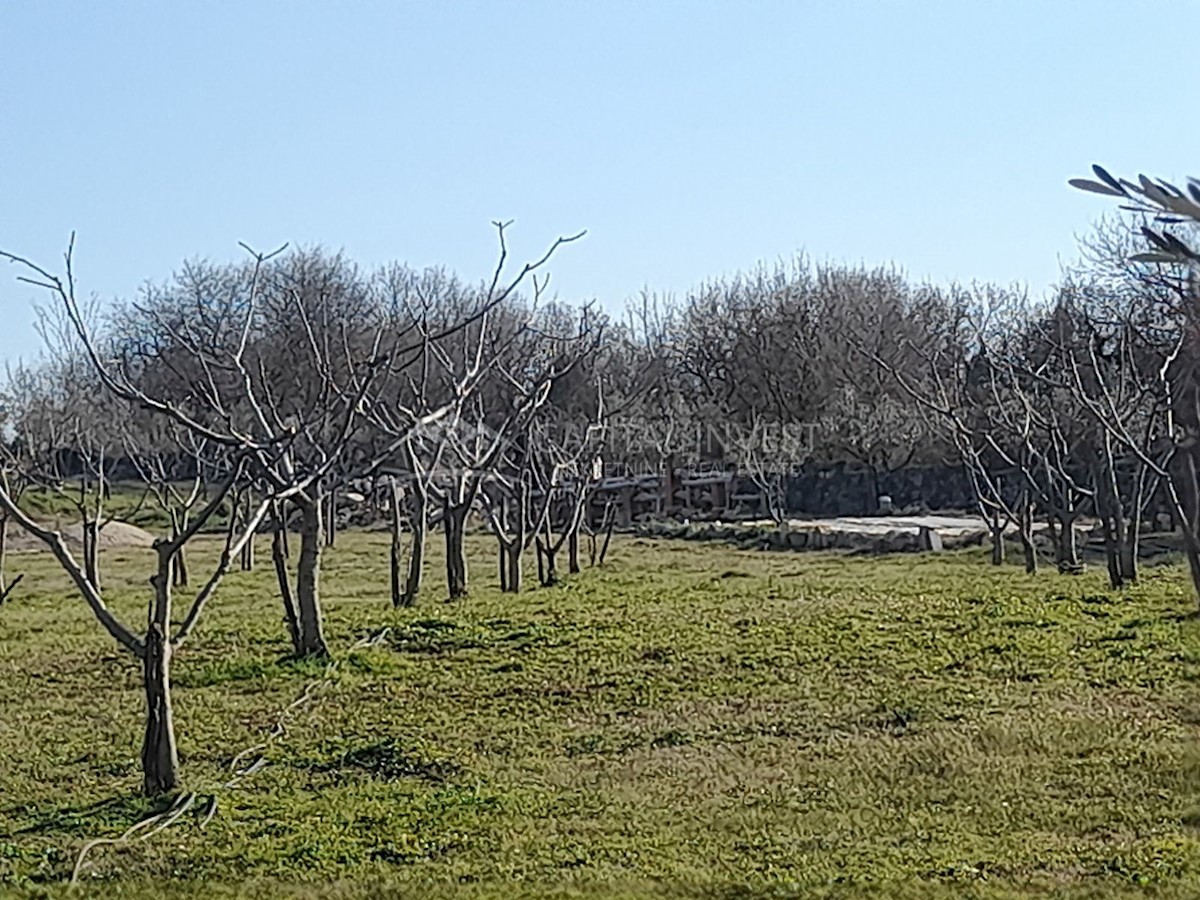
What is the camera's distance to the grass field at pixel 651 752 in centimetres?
458

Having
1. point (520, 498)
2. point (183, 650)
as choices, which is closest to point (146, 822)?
point (183, 650)

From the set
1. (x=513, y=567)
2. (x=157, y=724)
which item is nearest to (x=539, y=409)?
(x=513, y=567)

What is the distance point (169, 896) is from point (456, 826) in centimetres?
105

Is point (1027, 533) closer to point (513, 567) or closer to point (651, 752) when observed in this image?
point (513, 567)

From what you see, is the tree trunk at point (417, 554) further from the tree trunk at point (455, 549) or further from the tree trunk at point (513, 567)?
the tree trunk at point (513, 567)

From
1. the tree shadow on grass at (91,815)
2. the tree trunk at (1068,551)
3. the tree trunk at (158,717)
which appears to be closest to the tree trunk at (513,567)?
the tree trunk at (1068,551)

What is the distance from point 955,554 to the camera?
1708cm

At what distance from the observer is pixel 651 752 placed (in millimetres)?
6289

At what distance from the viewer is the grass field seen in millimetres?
4578

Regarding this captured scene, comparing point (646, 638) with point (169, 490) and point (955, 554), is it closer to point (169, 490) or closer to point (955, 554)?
point (169, 490)

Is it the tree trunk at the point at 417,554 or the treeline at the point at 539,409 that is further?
the tree trunk at the point at 417,554

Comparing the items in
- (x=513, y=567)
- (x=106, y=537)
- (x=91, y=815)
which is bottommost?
(x=91, y=815)

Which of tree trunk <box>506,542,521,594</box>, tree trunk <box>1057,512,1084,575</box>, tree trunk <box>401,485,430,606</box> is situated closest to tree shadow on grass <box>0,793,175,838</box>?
tree trunk <box>401,485,430,606</box>

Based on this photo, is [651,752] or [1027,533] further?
[1027,533]
